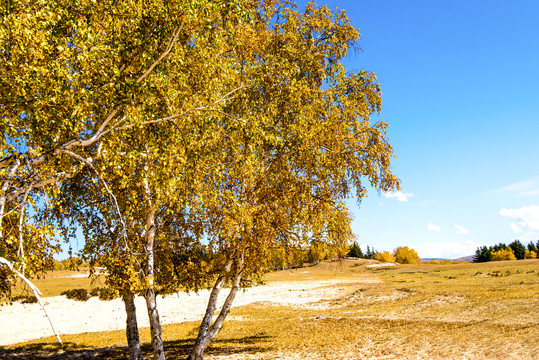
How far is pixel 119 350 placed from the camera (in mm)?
22047

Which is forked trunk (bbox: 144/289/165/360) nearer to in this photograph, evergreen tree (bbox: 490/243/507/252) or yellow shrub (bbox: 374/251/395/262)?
evergreen tree (bbox: 490/243/507/252)

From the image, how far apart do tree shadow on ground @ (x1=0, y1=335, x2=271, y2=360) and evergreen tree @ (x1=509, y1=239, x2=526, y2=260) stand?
12787cm

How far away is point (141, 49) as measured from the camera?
10.4 meters

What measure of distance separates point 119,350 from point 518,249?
444 feet

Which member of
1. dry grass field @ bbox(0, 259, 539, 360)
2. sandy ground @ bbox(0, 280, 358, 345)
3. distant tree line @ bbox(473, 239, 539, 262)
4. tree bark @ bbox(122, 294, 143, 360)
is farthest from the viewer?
distant tree line @ bbox(473, 239, 539, 262)

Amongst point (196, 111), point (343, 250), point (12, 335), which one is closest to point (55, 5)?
point (196, 111)

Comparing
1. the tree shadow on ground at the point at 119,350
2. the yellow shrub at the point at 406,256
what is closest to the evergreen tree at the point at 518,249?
the yellow shrub at the point at 406,256

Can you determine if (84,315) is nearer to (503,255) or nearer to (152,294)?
(152,294)

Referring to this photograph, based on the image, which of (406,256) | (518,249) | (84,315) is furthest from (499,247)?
(84,315)

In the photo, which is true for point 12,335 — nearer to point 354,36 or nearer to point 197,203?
point 197,203

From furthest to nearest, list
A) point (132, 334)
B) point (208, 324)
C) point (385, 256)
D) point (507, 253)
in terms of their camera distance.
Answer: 1. point (385, 256)
2. point (507, 253)
3. point (208, 324)
4. point (132, 334)

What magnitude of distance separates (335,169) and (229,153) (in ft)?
14.5

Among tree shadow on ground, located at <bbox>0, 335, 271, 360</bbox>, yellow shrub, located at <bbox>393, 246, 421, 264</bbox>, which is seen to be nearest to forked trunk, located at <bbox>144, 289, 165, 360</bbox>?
tree shadow on ground, located at <bbox>0, 335, 271, 360</bbox>

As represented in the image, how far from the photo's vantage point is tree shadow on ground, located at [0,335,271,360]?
779 inches
